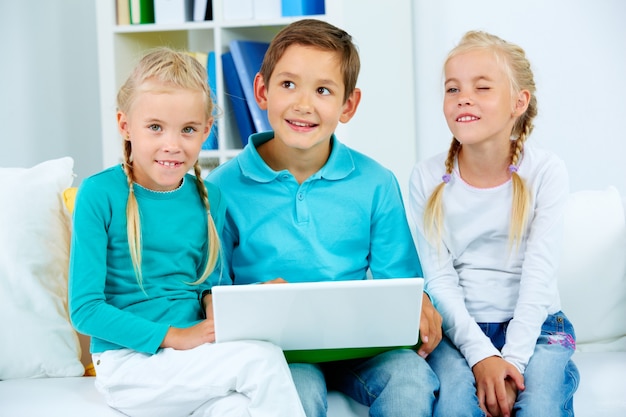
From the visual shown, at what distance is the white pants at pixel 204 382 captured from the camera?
1253 mm

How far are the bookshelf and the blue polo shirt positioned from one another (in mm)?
942

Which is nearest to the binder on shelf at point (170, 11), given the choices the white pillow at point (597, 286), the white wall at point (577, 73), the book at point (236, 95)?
the book at point (236, 95)

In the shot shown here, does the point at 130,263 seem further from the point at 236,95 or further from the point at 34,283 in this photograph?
the point at 236,95

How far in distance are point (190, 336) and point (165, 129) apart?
36 cm

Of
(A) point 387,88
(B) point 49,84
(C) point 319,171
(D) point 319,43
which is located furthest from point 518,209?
(B) point 49,84

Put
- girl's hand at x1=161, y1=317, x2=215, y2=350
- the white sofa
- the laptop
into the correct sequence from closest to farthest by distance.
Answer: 1. the laptop
2. girl's hand at x1=161, y1=317, x2=215, y2=350
3. the white sofa

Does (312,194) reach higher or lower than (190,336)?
higher

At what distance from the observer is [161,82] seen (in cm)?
146

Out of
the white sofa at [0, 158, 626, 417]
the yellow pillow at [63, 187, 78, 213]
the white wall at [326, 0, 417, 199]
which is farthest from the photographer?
the white wall at [326, 0, 417, 199]

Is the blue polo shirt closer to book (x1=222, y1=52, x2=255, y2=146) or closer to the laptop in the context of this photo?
the laptop

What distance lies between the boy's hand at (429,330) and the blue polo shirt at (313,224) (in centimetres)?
13

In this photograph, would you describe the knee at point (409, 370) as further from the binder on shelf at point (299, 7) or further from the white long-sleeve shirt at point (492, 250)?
the binder on shelf at point (299, 7)

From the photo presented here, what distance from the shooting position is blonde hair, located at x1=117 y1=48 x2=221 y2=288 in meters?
1.44

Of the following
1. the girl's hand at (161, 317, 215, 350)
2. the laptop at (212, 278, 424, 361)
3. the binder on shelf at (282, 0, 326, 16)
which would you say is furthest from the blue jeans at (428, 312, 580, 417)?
the binder on shelf at (282, 0, 326, 16)
